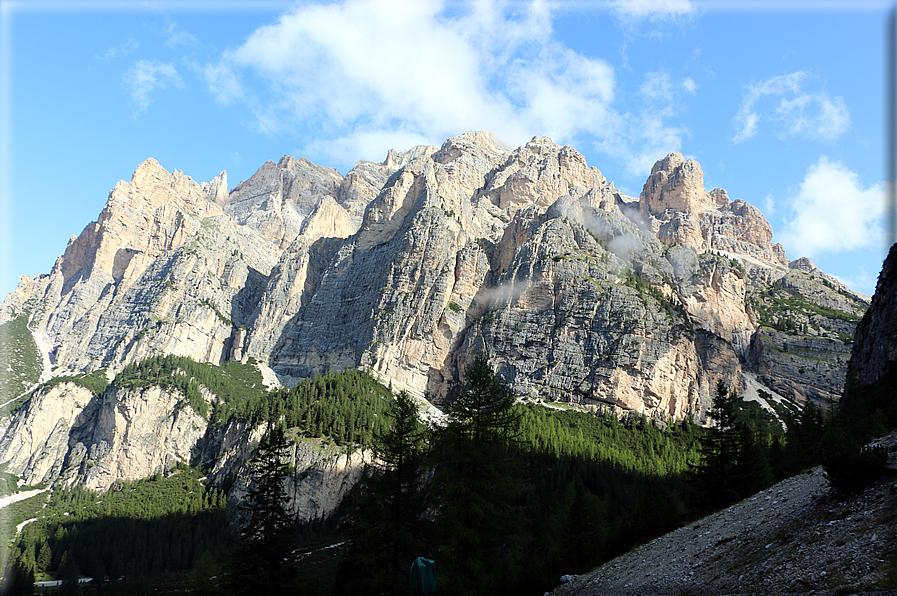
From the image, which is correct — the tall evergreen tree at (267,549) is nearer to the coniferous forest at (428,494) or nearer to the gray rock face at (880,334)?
the coniferous forest at (428,494)

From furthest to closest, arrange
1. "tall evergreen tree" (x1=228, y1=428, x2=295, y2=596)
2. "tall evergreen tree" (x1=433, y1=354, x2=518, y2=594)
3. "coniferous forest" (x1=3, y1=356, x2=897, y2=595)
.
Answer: "tall evergreen tree" (x1=228, y1=428, x2=295, y2=596) < "coniferous forest" (x1=3, y1=356, x2=897, y2=595) < "tall evergreen tree" (x1=433, y1=354, x2=518, y2=594)

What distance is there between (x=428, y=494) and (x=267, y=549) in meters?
12.5

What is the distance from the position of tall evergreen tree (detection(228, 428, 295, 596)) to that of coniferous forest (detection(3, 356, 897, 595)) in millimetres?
123

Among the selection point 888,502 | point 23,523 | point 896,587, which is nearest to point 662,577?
point 888,502

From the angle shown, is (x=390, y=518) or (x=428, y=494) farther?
(x=390, y=518)

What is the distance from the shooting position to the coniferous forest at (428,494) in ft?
96.2

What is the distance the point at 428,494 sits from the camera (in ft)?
102

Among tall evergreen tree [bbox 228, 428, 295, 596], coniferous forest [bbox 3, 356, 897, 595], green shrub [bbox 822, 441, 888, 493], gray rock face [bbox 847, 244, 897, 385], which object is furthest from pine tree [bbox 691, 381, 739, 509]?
tall evergreen tree [bbox 228, 428, 295, 596]

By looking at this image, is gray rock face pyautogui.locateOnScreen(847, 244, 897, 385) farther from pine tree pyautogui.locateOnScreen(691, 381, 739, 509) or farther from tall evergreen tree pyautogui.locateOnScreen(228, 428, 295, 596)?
tall evergreen tree pyautogui.locateOnScreen(228, 428, 295, 596)

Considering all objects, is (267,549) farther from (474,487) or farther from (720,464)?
(720,464)

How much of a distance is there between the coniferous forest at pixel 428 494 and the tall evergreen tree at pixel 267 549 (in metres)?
0.12

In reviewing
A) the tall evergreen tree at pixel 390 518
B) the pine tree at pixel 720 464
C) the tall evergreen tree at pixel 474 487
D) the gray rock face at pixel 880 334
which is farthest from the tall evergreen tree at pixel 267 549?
the gray rock face at pixel 880 334

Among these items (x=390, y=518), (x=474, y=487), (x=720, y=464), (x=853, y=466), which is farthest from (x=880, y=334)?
(x=390, y=518)

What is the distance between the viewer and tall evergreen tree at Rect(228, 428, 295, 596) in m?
33.1
